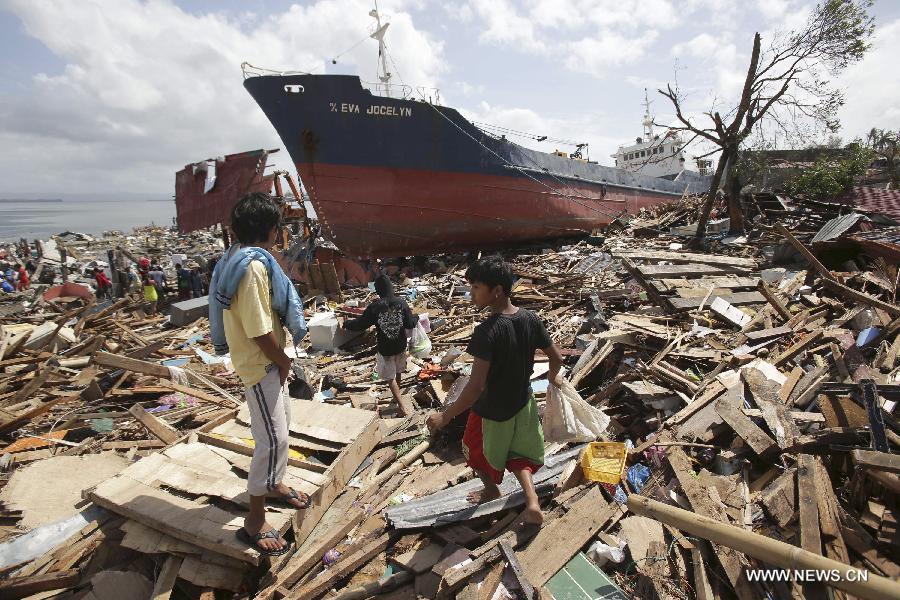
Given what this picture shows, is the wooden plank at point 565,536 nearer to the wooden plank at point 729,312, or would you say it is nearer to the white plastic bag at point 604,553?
the white plastic bag at point 604,553

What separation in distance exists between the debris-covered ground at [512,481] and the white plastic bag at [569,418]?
0.04 m

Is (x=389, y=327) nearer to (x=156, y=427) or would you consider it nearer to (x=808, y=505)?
(x=156, y=427)

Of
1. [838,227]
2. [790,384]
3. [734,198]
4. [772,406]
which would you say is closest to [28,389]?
[772,406]

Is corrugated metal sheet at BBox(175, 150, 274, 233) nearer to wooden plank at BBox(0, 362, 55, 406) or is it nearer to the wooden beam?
wooden plank at BBox(0, 362, 55, 406)

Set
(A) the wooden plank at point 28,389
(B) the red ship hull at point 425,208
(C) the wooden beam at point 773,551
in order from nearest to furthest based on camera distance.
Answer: (C) the wooden beam at point 773,551, (A) the wooden plank at point 28,389, (B) the red ship hull at point 425,208

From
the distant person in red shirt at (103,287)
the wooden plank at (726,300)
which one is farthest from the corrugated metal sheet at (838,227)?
the distant person in red shirt at (103,287)

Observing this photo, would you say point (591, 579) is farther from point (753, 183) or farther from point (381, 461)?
point (753, 183)

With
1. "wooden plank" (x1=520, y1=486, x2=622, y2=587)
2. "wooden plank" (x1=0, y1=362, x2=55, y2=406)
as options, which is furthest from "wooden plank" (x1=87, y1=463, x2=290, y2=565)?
"wooden plank" (x1=0, y1=362, x2=55, y2=406)

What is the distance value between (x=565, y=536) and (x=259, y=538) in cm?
190

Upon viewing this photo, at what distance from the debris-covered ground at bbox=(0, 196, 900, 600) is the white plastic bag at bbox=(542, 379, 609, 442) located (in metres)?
0.04

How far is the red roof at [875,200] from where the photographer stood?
11664mm

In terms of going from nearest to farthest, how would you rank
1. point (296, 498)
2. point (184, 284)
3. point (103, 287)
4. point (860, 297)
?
point (296, 498) → point (860, 297) → point (184, 284) → point (103, 287)

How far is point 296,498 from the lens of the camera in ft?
9.75

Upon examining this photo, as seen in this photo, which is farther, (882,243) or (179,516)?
(882,243)
